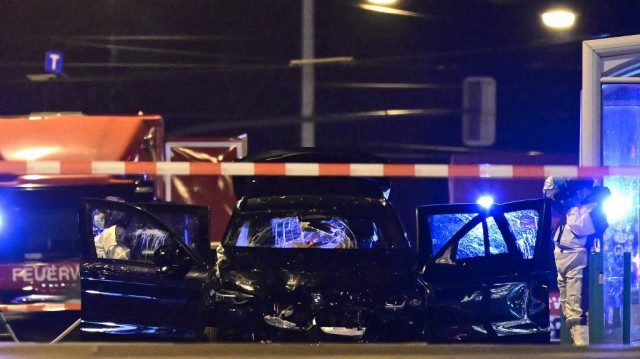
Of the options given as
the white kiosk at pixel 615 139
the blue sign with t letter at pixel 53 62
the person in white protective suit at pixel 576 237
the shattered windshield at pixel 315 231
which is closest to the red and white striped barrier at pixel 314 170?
the shattered windshield at pixel 315 231

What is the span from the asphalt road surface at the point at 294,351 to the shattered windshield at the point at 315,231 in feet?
12.4

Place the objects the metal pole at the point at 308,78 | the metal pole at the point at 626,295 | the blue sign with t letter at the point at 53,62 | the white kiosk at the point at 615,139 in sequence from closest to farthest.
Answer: the metal pole at the point at 626,295, the white kiosk at the point at 615,139, the metal pole at the point at 308,78, the blue sign with t letter at the point at 53,62

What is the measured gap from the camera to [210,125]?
36438 millimetres

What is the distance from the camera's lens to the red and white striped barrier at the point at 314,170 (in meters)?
6.18

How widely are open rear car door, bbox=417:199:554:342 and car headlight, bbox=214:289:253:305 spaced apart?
132 centimetres

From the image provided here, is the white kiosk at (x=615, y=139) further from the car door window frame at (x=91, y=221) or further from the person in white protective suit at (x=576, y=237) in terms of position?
the car door window frame at (x=91, y=221)

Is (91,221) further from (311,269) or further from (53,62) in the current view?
(53,62)

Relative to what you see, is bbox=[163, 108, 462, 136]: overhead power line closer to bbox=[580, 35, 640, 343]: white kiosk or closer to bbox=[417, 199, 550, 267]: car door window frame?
bbox=[580, 35, 640, 343]: white kiosk

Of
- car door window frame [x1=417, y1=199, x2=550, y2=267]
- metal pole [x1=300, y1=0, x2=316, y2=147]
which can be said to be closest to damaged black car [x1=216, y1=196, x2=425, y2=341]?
car door window frame [x1=417, y1=199, x2=550, y2=267]

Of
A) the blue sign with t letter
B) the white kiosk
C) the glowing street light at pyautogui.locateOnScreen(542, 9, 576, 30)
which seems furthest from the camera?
the glowing street light at pyautogui.locateOnScreen(542, 9, 576, 30)

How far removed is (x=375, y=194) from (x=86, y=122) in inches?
189

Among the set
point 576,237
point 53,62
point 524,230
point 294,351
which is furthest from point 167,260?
point 53,62

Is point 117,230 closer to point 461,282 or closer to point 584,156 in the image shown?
point 461,282

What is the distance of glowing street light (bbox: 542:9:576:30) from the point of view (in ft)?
98.7
